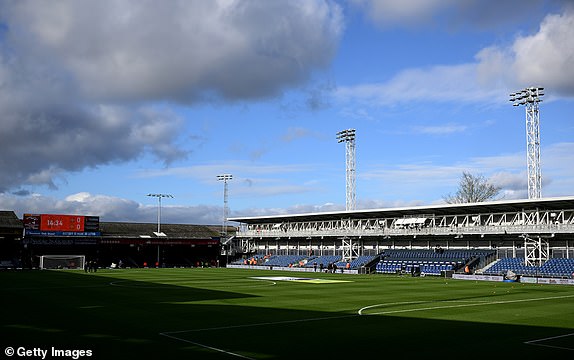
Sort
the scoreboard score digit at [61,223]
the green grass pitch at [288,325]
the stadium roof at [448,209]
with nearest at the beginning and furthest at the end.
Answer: the green grass pitch at [288,325] → the stadium roof at [448,209] → the scoreboard score digit at [61,223]

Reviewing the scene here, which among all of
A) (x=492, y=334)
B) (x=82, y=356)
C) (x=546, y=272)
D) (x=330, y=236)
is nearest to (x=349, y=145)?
(x=330, y=236)

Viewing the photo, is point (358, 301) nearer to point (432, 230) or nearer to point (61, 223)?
point (432, 230)

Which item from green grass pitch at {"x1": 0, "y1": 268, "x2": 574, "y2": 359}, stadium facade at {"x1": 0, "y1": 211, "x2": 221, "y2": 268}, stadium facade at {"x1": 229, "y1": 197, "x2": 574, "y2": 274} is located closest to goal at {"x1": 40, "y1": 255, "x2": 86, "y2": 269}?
stadium facade at {"x1": 0, "y1": 211, "x2": 221, "y2": 268}

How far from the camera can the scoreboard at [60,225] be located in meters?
84.9

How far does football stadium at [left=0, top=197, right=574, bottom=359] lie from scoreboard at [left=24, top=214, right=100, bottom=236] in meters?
0.21

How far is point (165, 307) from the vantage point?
1078 inches

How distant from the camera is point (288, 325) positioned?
2153cm

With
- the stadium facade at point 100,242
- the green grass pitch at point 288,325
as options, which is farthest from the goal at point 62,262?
the green grass pitch at point 288,325

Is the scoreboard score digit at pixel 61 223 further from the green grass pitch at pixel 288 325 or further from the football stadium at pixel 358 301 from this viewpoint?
the green grass pitch at pixel 288 325

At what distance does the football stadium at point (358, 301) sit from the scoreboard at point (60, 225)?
0.21m

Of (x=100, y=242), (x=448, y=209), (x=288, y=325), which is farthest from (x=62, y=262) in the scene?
(x=288, y=325)

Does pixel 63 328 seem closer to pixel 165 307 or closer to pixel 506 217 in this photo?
pixel 165 307

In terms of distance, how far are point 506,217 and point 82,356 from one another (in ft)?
207

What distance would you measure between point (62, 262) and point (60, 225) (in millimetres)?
10490
